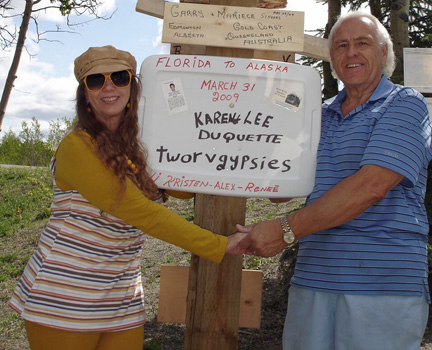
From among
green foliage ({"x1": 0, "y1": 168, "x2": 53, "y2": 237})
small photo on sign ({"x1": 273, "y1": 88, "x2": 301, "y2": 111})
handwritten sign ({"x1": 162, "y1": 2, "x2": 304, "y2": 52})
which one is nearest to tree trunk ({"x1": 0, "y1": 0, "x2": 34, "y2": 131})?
green foliage ({"x1": 0, "y1": 168, "x2": 53, "y2": 237})

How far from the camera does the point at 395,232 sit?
201 cm

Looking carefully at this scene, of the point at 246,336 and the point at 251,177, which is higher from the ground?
the point at 251,177

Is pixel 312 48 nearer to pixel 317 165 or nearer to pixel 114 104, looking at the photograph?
pixel 317 165

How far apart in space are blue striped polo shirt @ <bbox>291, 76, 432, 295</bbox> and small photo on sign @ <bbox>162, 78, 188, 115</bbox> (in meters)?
0.70

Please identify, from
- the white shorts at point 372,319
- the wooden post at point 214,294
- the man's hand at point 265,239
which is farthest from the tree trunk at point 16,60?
the white shorts at point 372,319

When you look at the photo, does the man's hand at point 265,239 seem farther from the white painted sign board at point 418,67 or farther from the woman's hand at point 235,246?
the white painted sign board at point 418,67

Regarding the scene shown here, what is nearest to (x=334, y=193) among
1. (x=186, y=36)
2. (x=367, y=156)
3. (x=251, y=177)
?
(x=367, y=156)

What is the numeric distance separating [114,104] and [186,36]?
469 millimetres

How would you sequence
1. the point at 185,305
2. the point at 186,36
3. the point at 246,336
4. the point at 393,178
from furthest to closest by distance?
1. the point at 246,336
2. the point at 185,305
3. the point at 186,36
4. the point at 393,178

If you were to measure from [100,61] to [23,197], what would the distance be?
6.51m

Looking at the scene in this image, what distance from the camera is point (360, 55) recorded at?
225 cm

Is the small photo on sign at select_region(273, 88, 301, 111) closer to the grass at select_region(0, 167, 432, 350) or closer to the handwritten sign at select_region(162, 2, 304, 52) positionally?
the handwritten sign at select_region(162, 2, 304, 52)

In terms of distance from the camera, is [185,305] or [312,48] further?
[185,305]

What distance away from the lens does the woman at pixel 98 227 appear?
2.00 meters
